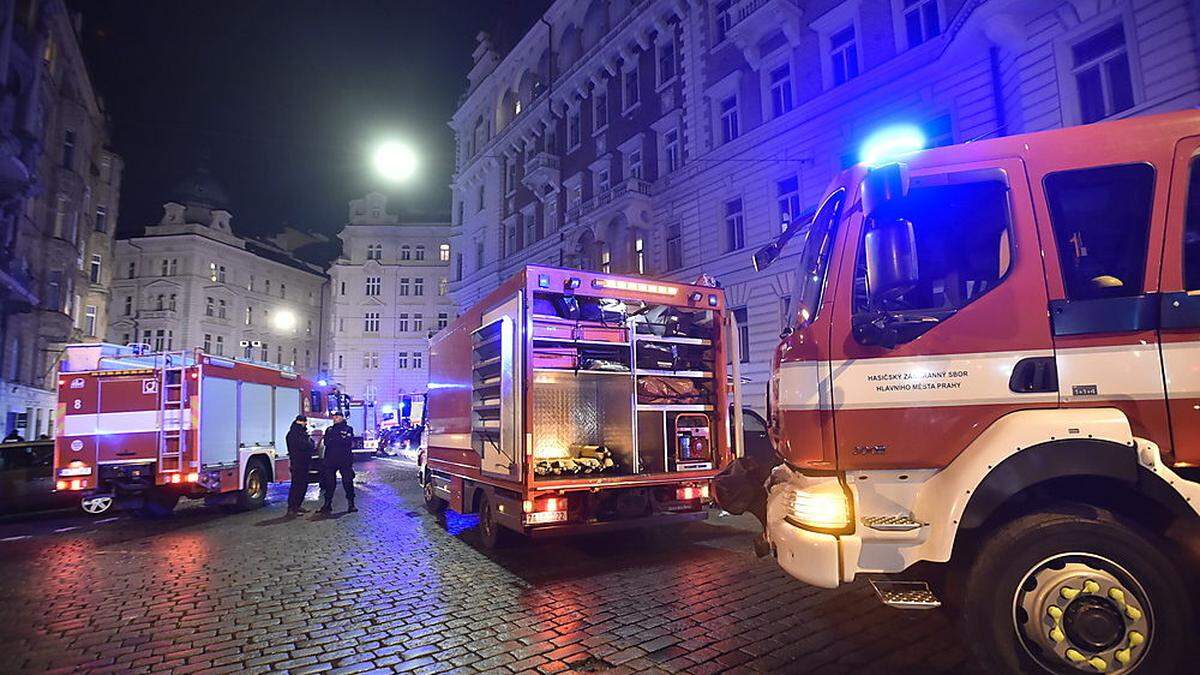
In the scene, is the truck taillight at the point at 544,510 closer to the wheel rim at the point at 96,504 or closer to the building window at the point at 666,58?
the wheel rim at the point at 96,504

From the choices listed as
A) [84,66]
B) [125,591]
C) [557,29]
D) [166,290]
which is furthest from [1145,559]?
[166,290]

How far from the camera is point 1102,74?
12508 millimetres

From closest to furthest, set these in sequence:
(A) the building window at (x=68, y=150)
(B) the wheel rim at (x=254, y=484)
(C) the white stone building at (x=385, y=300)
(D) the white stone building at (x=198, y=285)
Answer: (B) the wheel rim at (x=254, y=484)
(A) the building window at (x=68, y=150)
(D) the white stone building at (x=198, y=285)
(C) the white stone building at (x=385, y=300)

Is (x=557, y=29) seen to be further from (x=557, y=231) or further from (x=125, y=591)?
(x=125, y=591)

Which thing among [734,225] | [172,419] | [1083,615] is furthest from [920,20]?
[172,419]

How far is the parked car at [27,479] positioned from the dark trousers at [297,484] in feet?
13.9

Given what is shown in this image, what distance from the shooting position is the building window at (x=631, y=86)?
2889cm

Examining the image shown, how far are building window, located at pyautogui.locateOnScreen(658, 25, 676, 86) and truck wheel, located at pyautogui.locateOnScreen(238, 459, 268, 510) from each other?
22164 millimetres

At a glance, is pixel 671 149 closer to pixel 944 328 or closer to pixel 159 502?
pixel 159 502

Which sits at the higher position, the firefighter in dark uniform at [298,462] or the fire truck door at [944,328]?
the fire truck door at [944,328]

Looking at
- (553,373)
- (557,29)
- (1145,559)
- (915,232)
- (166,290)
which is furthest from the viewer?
(166,290)

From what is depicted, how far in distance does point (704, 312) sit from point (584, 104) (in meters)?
27.5

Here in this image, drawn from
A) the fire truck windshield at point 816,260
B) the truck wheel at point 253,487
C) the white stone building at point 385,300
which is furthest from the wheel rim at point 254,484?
the white stone building at point 385,300

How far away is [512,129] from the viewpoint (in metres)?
38.3
